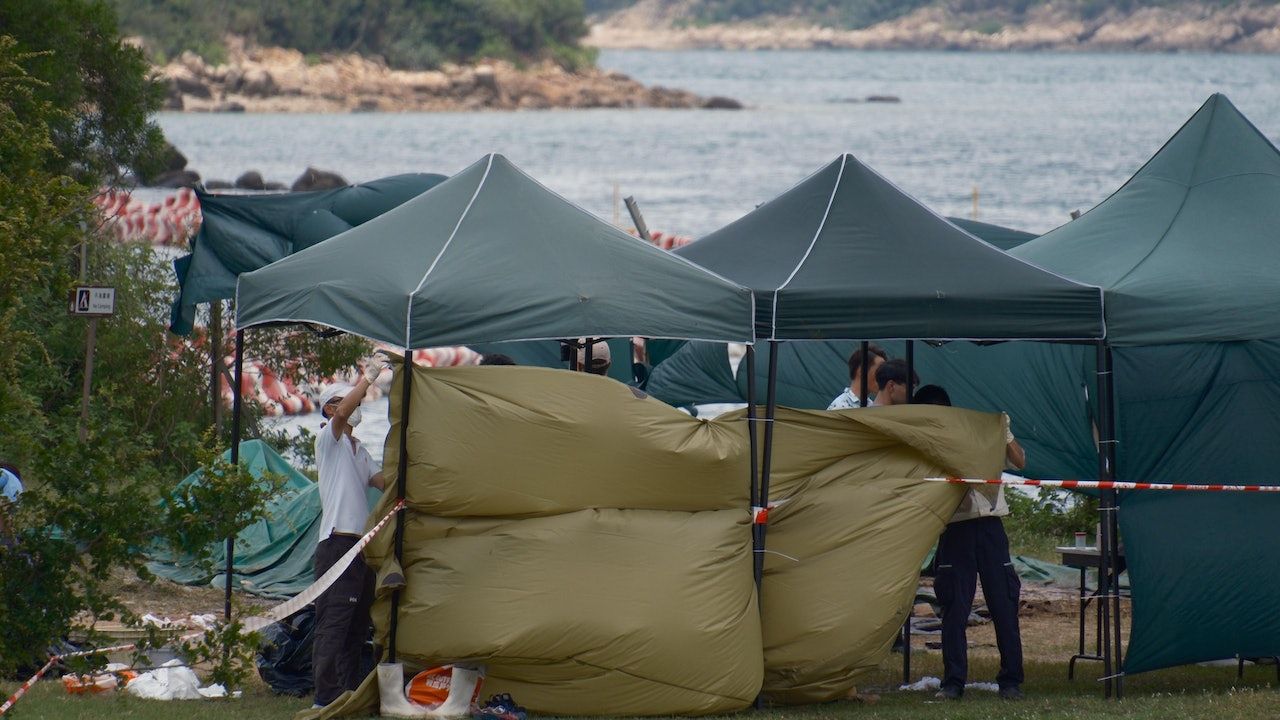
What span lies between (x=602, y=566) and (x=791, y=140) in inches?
3179

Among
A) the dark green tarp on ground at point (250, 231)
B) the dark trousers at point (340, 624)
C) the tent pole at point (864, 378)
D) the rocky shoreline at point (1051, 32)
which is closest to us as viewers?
the dark trousers at point (340, 624)

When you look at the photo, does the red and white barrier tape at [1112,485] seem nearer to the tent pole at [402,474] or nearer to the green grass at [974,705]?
the green grass at [974,705]

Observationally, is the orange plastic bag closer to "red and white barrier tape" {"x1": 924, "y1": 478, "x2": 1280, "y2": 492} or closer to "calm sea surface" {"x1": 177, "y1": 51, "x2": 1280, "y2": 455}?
"red and white barrier tape" {"x1": 924, "y1": 478, "x2": 1280, "y2": 492}

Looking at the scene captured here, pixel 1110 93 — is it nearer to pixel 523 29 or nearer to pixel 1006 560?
pixel 523 29

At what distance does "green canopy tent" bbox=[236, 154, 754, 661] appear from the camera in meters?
7.91

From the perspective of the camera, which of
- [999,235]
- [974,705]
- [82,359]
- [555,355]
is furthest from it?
[82,359]

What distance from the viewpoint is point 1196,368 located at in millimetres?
9367

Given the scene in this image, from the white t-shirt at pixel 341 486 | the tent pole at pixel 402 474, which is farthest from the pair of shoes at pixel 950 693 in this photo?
the white t-shirt at pixel 341 486

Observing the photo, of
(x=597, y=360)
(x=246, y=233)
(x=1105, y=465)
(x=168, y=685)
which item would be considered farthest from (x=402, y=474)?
(x=246, y=233)

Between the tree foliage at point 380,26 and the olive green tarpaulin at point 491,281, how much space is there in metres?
84.9

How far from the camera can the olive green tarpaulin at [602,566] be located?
7.76 meters

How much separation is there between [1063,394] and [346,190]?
20.1ft

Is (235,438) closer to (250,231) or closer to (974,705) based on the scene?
(974,705)

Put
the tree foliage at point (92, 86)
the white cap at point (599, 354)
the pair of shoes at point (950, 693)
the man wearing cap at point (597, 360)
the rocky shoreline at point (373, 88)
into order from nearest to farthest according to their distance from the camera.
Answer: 1. the pair of shoes at point (950, 693)
2. the man wearing cap at point (597, 360)
3. the white cap at point (599, 354)
4. the tree foliage at point (92, 86)
5. the rocky shoreline at point (373, 88)
